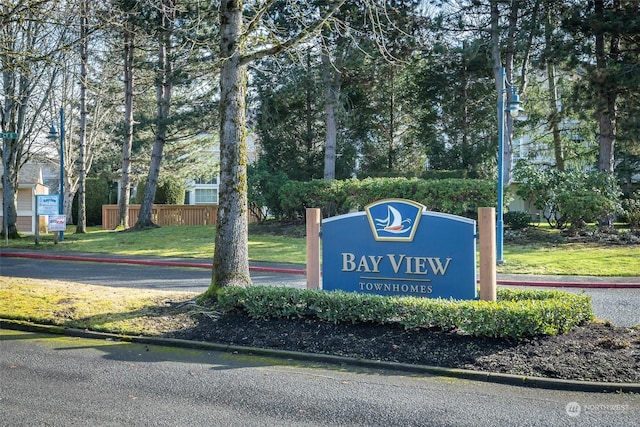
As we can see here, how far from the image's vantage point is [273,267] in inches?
651

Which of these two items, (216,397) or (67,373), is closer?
(216,397)

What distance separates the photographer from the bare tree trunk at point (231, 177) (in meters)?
8.60

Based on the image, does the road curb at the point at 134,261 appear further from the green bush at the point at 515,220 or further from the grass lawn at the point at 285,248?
the green bush at the point at 515,220

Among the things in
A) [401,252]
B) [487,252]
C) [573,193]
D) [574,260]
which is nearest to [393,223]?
[401,252]

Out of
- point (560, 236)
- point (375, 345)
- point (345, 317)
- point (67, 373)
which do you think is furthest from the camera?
point (560, 236)

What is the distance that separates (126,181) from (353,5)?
14.7 meters

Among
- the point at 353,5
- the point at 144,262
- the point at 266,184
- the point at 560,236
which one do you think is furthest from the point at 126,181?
the point at 560,236

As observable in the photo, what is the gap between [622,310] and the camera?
9.84 meters

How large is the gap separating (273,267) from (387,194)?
734 cm

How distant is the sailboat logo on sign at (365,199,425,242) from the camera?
7793mm

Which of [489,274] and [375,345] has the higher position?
[489,274]

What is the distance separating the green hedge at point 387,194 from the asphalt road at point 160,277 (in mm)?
8052

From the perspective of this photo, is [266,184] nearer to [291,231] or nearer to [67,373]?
[291,231]

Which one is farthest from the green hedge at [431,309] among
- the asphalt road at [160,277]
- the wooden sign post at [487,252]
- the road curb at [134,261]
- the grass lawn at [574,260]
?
the grass lawn at [574,260]
